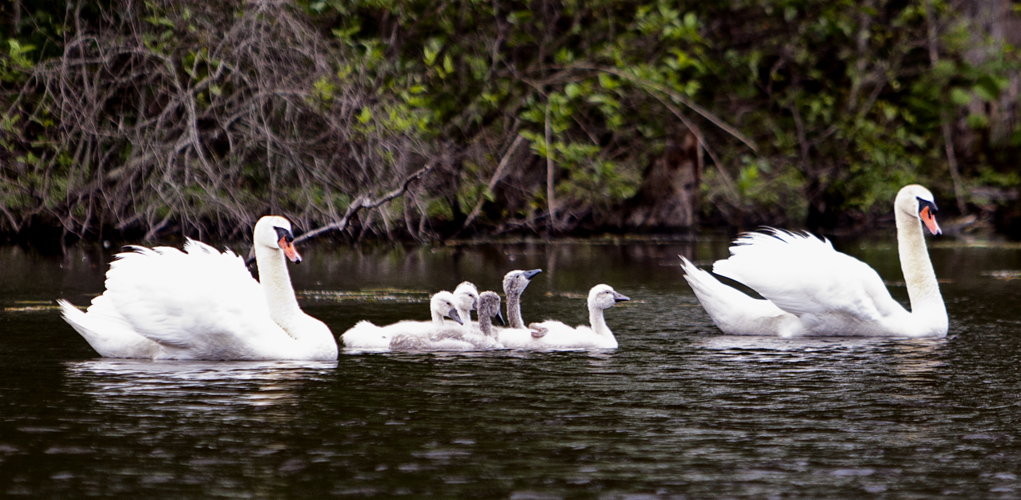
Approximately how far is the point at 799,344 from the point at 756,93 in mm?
16909

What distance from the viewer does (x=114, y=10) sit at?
Result: 17.4m

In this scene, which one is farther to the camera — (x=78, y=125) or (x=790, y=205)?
(x=790, y=205)

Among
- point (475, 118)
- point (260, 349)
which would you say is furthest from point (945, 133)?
point (260, 349)

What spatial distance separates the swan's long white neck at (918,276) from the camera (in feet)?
36.8

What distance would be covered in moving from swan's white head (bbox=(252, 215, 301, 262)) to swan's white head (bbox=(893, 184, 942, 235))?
5.32 meters

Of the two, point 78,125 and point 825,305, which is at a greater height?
point 78,125

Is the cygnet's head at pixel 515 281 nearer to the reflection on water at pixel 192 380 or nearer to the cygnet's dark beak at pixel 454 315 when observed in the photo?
the cygnet's dark beak at pixel 454 315

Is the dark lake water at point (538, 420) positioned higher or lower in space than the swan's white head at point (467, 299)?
lower

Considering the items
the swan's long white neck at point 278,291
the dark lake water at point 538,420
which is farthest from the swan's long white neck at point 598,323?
the swan's long white neck at point 278,291

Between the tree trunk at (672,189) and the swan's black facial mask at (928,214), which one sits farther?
the tree trunk at (672,189)

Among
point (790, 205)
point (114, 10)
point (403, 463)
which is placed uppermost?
point (114, 10)

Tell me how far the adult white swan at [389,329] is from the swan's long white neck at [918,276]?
374 centimetres

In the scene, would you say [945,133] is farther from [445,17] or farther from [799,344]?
[799,344]

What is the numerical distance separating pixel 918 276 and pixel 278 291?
5343 millimetres
